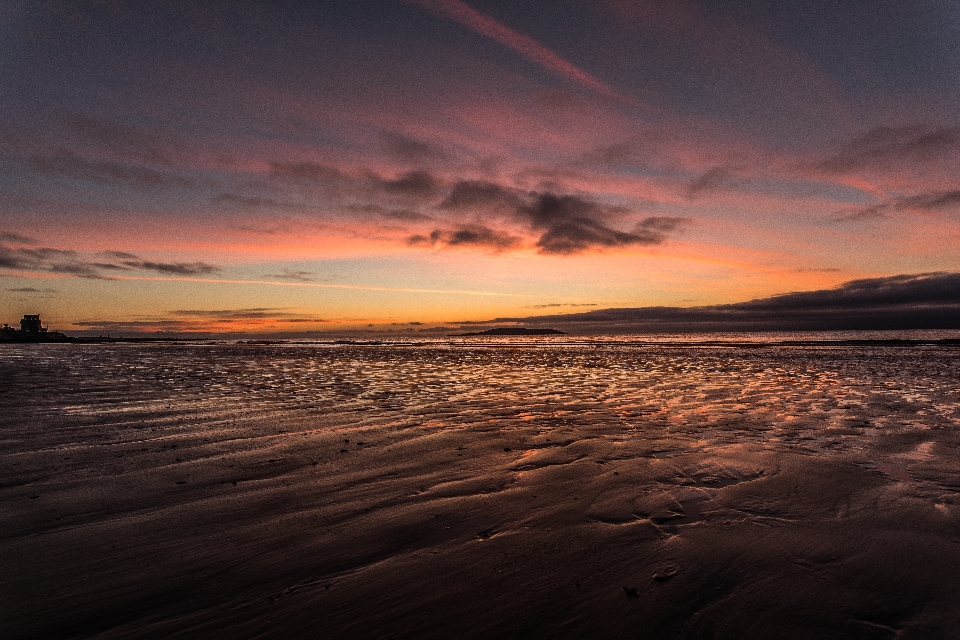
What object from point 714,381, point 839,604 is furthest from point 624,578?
point 714,381

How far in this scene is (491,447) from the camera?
6.72 meters

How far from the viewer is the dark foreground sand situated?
2.70 m

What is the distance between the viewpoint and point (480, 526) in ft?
13.0

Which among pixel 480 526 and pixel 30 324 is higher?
pixel 30 324

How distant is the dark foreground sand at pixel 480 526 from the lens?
270 cm

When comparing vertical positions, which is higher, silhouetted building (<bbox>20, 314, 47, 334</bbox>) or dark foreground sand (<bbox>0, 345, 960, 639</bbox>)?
silhouetted building (<bbox>20, 314, 47, 334</bbox>)

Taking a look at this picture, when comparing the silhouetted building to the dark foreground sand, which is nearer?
the dark foreground sand

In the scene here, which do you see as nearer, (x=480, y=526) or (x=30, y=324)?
(x=480, y=526)

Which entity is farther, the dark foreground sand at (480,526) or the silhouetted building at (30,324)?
the silhouetted building at (30,324)

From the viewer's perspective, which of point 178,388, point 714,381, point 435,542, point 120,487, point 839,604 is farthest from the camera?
point 714,381

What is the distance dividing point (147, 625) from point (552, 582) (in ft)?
7.78

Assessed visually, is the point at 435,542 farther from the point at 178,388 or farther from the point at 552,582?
the point at 178,388

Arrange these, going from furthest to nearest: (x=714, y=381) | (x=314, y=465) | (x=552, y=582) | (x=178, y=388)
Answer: (x=714, y=381) → (x=178, y=388) → (x=314, y=465) → (x=552, y=582)

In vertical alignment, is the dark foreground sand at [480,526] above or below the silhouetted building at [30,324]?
below
